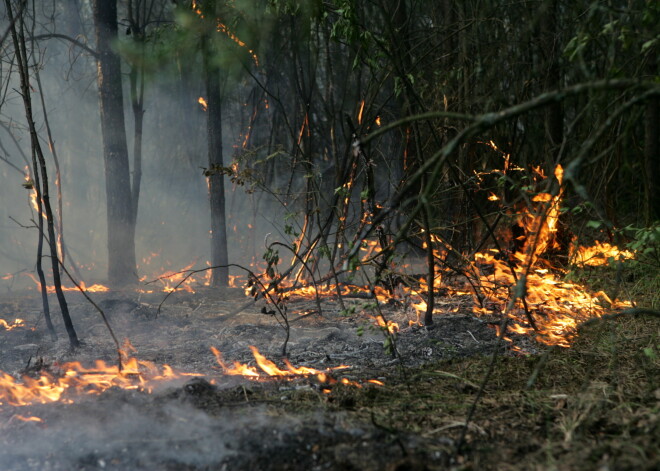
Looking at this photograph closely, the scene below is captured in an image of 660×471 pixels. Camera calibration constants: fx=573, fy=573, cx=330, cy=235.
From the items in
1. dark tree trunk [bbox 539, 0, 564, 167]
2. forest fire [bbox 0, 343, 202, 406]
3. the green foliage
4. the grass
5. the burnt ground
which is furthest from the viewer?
dark tree trunk [bbox 539, 0, 564, 167]

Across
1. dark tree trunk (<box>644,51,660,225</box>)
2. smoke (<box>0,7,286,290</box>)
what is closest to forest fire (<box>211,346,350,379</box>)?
dark tree trunk (<box>644,51,660,225</box>)

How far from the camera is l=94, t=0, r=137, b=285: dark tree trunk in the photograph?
358 inches

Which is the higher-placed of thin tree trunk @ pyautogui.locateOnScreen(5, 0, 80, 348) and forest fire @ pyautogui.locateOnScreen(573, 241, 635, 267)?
thin tree trunk @ pyautogui.locateOnScreen(5, 0, 80, 348)

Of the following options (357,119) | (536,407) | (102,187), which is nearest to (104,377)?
(536,407)

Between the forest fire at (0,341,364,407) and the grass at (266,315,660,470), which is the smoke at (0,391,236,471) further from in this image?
the grass at (266,315,660,470)

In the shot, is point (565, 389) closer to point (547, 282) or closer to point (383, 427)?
point (383, 427)

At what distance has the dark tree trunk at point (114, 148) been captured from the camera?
358 inches

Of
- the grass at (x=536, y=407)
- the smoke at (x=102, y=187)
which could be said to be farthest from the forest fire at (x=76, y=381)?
the smoke at (x=102, y=187)

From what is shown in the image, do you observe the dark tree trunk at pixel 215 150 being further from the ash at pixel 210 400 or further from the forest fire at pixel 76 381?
the forest fire at pixel 76 381

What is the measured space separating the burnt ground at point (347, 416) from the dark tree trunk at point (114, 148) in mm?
5080

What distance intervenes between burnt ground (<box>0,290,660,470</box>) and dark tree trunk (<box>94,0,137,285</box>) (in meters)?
5.08

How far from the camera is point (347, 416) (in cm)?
264

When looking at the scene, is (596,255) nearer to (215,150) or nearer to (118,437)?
(118,437)

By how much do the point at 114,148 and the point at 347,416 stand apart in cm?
776
